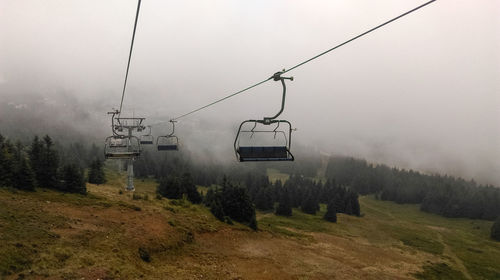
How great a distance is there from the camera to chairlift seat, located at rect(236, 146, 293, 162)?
47.1 feet

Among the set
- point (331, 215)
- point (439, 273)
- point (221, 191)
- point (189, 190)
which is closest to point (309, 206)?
point (331, 215)

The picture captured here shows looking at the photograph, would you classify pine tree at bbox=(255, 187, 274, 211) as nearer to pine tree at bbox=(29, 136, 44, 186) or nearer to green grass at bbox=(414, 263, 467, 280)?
green grass at bbox=(414, 263, 467, 280)

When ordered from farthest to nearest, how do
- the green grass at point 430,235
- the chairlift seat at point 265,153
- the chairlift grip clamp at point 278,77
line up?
the green grass at point 430,235 < the chairlift seat at point 265,153 < the chairlift grip clamp at point 278,77

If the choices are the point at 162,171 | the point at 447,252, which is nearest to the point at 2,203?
the point at 447,252

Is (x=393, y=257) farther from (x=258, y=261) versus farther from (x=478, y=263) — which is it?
(x=258, y=261)

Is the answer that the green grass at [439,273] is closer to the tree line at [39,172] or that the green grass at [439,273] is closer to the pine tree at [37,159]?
the tree line at [39,172]

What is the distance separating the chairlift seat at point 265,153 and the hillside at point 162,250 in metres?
21.2

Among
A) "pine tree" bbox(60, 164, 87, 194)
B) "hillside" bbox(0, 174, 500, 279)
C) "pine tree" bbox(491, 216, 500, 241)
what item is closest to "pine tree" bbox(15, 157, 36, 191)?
"hillside" bbox(0, 174, 500, 279)

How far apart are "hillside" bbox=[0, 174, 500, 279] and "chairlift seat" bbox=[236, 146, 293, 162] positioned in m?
21.2

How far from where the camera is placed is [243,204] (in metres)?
70.7

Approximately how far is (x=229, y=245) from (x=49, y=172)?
160 feet

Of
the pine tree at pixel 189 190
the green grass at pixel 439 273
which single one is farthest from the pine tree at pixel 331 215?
the pine tree at pixel 189 190

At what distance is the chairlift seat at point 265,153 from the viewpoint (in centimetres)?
1436

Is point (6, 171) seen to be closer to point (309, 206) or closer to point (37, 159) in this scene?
point (37, 159)
